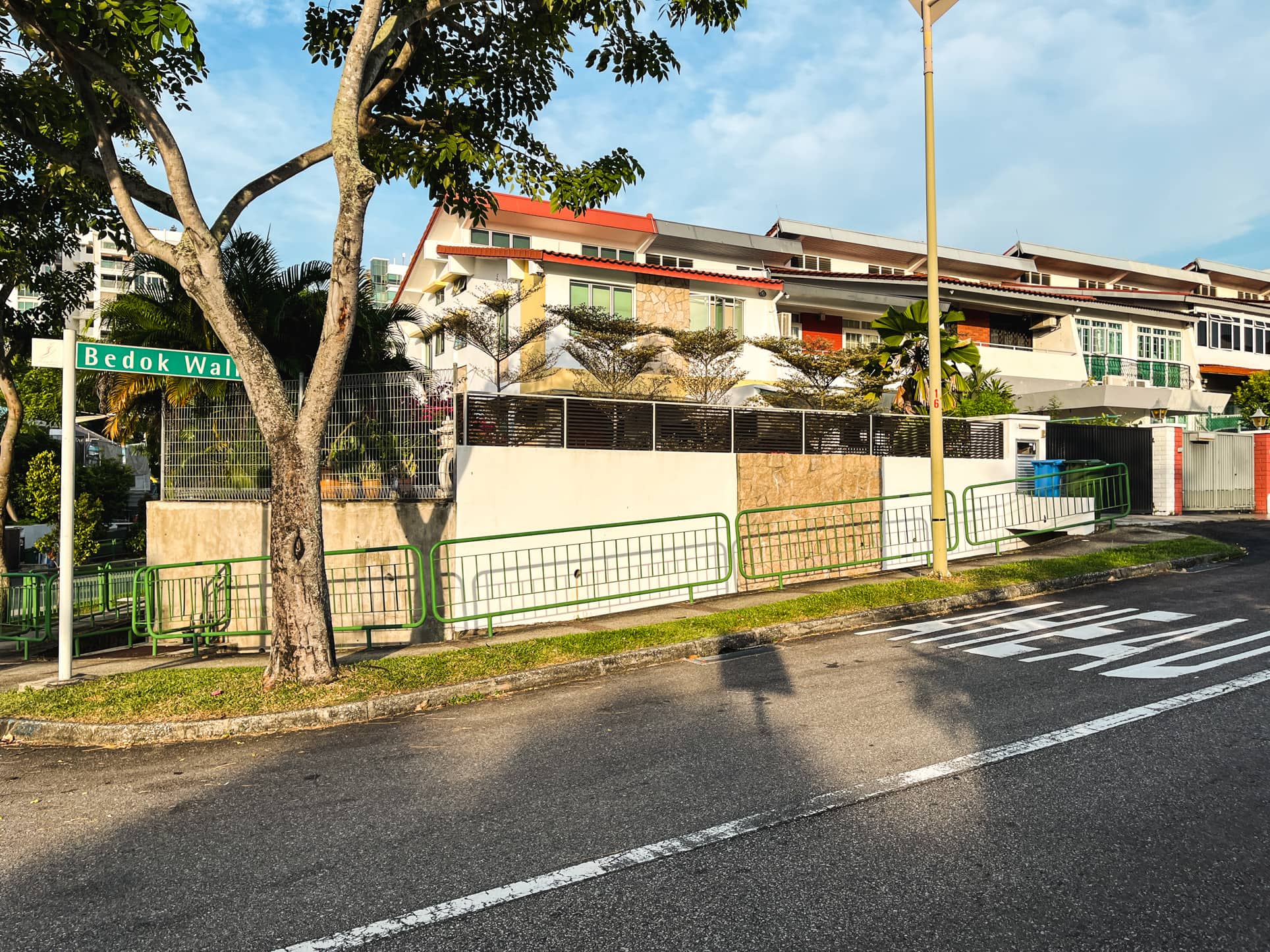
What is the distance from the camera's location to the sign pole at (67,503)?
8.45 meters

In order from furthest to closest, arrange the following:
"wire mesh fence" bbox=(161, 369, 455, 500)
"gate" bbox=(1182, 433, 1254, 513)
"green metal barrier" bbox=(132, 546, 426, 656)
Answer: "gate" bbox=(1182, 433, 1254, 513) → "wire mesh fence" bbox=(161, 369, 455, 500) → "green metal barrier" bbox=(132, 546, 426, 656)

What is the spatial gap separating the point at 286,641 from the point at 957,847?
5.96 metres

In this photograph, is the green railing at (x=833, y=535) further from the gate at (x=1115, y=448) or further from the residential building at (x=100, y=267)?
the residential building at (x=100, y=267)

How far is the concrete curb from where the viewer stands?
7.06 meters

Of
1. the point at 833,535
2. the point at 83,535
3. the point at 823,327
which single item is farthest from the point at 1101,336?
the point at 83,535

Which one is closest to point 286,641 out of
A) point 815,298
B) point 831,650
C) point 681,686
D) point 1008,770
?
point 681,686

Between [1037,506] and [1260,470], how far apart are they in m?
11.0

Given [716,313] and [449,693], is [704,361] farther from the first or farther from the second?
[449,693]

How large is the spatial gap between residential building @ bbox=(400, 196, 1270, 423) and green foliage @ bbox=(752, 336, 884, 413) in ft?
5.04

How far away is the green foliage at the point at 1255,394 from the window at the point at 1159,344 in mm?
3535

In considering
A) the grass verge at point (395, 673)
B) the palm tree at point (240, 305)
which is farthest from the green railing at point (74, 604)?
the grass verge at point (395, 673)

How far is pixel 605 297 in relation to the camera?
28750 mm

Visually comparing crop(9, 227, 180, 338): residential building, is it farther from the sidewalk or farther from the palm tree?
the sidewalk

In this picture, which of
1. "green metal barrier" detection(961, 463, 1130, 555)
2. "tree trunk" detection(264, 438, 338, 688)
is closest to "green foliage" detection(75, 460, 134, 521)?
"tree trunk" detection(264, 438, 338, 688)
